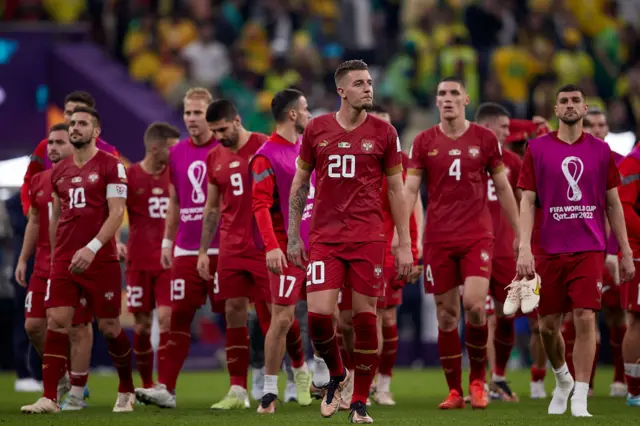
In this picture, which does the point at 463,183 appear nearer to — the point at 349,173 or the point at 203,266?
the point at 349,173

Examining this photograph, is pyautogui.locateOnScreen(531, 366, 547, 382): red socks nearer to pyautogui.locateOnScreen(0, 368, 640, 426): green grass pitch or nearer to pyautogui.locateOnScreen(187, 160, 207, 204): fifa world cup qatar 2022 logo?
pyautogui.locateOnScreen(0, 368, 640, 426): green grass pitch

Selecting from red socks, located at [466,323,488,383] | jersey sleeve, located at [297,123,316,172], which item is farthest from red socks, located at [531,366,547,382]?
jersey sleeve, located at [297,123,316,172]

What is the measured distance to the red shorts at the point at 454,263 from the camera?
39.7 feet

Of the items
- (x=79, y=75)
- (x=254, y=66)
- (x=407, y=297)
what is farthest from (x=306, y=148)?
(x=254, y=66)

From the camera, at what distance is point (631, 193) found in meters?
12.5

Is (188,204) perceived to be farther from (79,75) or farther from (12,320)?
(79,75)

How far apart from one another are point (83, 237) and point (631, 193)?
4.98m

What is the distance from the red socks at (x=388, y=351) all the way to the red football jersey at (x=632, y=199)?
2526mm

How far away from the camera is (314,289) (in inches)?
408

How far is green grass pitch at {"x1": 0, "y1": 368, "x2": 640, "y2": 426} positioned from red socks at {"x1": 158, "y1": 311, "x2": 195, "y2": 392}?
0.30m

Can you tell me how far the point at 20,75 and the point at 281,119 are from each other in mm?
8905

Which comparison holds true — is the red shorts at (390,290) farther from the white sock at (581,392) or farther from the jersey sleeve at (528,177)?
the white sock at (581,392)

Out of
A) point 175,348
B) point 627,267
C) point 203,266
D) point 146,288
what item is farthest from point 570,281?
point 146,288

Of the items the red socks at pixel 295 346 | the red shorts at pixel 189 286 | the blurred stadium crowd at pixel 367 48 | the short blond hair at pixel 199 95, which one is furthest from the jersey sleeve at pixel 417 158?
the blurred stadium crowd at pixel 367 48
